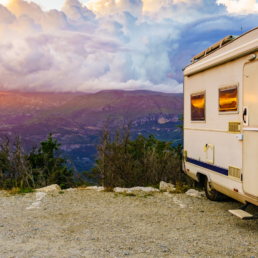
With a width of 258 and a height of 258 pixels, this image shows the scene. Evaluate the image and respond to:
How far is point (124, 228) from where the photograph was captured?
5660mm

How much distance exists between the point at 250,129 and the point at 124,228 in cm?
Answer: 300

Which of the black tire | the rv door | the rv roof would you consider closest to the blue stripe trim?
the black tire

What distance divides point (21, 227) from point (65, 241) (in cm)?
135

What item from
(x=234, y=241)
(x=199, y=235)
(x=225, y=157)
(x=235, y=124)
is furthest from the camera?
(x=225, y=157)

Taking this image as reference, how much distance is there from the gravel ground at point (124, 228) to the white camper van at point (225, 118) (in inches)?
22.5

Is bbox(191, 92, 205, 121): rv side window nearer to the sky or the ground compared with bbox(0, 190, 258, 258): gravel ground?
nearer to the sky

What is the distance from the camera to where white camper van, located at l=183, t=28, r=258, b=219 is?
4.99 metres

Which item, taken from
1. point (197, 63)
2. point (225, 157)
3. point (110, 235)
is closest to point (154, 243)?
point (110, 235)

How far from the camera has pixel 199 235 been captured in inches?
202

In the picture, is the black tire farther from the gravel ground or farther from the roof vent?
the roof vent

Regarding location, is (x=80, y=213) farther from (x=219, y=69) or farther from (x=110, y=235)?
(x=219, y=69)

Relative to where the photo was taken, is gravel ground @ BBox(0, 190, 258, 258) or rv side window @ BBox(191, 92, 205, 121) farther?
rv side window @ BBox(191, 92, 205, 121)

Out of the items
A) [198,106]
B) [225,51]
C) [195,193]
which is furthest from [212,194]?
[225,51]

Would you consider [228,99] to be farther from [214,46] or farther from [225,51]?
[214,46]
